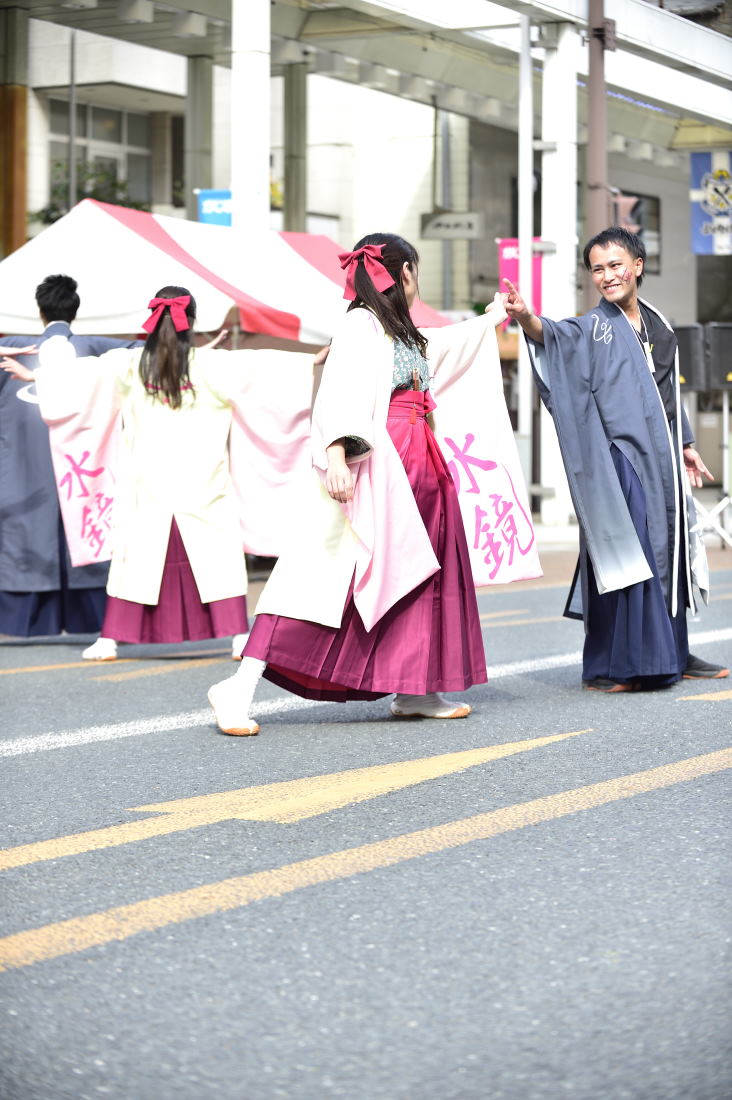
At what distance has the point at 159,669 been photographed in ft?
25.7

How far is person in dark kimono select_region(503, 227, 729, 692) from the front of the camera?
21.8 feet

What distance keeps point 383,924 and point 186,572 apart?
14.7ft

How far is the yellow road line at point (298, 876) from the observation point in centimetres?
337

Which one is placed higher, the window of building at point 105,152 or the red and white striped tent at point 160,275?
the window of building at point 105,152

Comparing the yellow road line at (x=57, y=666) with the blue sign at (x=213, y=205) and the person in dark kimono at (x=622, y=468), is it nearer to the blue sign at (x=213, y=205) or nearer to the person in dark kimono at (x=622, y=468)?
the person in dark kimono at (x=622, y=468)

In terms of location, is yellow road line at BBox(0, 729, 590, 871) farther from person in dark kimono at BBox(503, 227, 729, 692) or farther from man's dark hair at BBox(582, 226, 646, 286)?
man's dark hair at BBox(582, 226, 646, 286)

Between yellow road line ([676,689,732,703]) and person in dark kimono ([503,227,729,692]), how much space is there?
0.14 metres

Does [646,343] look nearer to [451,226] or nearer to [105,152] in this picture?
[451,226]

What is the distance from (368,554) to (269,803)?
4.53ft

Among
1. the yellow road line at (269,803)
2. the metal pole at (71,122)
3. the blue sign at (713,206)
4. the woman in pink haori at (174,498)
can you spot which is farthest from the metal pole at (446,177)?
the yellow road line at (269,803)

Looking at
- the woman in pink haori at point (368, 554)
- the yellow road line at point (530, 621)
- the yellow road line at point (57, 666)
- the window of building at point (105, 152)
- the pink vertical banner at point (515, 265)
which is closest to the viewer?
the woman in pink haori at point (368, 554)

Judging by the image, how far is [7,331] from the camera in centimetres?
1094

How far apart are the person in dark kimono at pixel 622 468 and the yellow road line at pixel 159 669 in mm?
1852

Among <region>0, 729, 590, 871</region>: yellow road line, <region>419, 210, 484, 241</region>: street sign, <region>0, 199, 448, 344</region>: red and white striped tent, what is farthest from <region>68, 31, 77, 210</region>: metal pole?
<region>0, 729, 590, 871</region>: yellow road line
